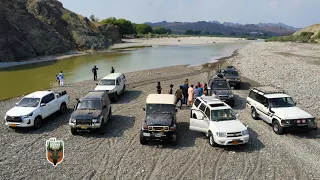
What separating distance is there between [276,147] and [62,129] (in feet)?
39.0

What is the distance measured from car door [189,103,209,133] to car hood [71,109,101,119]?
17.3 ft

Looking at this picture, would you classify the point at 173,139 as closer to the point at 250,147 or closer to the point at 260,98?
the point at 250,147

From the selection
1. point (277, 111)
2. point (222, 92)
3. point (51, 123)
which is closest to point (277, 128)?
point (277, 111)

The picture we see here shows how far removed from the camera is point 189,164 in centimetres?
1306

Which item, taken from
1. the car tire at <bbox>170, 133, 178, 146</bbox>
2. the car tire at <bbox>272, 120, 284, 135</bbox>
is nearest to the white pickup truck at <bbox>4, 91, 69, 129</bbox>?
the car tire at <bbox>170, 133, 178, 146</bbox>

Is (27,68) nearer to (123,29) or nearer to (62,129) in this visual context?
(62,129)

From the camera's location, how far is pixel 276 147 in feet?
48.0

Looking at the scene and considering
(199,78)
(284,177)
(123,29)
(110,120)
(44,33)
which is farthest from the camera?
(123,29)

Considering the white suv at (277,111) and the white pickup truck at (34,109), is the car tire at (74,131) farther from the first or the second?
the white suv at (277,111)

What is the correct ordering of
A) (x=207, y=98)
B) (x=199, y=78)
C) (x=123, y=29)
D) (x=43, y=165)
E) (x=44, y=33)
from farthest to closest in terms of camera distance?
(x=123, y=29) < (x=44, y=33) < (x=199, y=78) < (x=207, y=98) < (x=43, y=165)

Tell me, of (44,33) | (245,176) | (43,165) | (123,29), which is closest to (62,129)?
(43,165)

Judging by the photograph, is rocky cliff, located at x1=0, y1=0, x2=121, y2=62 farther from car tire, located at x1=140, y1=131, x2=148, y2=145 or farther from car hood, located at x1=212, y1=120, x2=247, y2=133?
car hood, located at x1=212, y1=120, x2=247, y2=133

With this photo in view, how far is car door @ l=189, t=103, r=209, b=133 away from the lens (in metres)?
15.4

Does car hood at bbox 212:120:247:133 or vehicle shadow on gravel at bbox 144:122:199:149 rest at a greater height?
car hood at bbox 212:120:247:133
